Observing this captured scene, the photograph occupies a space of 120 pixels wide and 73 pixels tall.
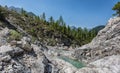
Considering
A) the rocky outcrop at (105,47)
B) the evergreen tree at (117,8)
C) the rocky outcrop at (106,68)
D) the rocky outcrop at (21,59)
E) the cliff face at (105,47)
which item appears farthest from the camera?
the evergreen tree at (117,8)

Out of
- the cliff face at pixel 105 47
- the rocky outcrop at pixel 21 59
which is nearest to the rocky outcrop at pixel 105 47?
the cliff face at pixel 105 47

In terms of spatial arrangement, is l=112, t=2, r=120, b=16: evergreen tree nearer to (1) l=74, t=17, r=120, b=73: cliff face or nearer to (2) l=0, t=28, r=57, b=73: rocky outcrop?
(1) l=74, t=17, r=120, b=73: cliff face

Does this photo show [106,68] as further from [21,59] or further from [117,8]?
[117,8]

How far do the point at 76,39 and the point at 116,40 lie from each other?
7352 centimetres

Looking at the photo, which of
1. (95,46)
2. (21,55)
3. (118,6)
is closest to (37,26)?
(118,6)

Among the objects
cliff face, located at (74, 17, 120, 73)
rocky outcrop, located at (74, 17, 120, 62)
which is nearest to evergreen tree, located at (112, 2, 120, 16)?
cliff face, located at (74, 17, 120, 73)

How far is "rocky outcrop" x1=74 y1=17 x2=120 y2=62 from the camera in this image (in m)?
69.8

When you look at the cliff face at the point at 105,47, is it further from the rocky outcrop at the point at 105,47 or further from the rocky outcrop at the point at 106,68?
the rocky outcrop at the point at 106,68

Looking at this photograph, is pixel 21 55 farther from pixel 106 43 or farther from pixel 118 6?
pixel 118 6

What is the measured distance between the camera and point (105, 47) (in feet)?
236

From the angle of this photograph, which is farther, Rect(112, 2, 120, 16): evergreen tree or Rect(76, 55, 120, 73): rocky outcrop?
Rect(112, 2, 120, 16): evergreen tree

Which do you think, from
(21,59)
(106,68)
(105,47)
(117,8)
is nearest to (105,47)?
(105,47)

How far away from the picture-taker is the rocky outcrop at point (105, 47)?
6976 cm

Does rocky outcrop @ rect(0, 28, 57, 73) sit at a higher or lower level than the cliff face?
lower
